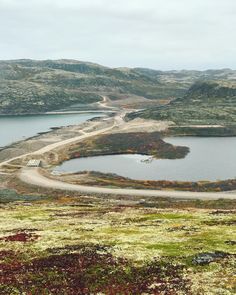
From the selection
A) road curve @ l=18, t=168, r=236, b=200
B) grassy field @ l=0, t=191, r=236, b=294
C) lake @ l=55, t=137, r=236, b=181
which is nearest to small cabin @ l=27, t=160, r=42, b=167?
lake @ l=55, t=137, r=236, b=181

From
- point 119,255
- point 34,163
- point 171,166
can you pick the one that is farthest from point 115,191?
point 119,255

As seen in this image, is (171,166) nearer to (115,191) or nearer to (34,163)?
(115,191)

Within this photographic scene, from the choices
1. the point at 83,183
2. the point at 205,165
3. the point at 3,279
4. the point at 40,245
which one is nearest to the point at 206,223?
the point at 40,245

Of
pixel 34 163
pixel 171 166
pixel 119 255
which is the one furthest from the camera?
pixel 34 163

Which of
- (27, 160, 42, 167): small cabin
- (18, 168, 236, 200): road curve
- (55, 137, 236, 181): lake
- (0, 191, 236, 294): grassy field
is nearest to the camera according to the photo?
(0, 191, 236, 294): grassy field

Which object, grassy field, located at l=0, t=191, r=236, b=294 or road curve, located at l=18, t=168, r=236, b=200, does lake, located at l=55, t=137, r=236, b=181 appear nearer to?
road curve, located at l=18, t=168, r=236, b=200

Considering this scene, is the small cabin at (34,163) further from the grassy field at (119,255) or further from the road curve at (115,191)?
the grassy field at (119,255)

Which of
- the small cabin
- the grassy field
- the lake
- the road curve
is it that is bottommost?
the lake
